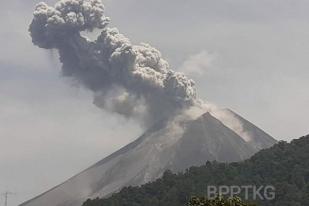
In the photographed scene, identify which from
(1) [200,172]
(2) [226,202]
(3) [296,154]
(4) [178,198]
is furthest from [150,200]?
(2) [226,202]

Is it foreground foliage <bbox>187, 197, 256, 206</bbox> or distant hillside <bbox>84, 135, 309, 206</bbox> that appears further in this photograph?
distant hillside <bbox>84, 135, 309, 206</bbox>

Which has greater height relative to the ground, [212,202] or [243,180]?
Answer: [243,180]

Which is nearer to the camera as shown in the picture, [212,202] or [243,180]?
[212,202]

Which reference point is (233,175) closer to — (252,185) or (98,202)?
(252,185)

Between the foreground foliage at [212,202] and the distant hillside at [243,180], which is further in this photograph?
the distant hillside at [243,180]

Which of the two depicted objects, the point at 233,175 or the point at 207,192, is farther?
the point at 233,175

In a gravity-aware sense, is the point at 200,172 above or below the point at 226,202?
above

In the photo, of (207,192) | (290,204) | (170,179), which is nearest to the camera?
(290,204)

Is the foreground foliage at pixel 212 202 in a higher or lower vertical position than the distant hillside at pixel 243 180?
lower
